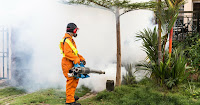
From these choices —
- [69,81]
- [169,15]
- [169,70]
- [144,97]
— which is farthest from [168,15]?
[69,81]

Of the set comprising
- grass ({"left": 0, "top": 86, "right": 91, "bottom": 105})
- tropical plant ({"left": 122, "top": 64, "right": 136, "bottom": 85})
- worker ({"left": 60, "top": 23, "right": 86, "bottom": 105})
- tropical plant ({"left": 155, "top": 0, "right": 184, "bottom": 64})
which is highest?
tropical plant ({"left": 155, "top": 0, "right": 184, "bottom": 64})

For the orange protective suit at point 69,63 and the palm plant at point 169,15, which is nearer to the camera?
the orange protective suit at point 69,63

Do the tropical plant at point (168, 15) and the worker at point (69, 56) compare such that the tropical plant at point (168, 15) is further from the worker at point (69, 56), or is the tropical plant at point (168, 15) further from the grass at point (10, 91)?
the grass at point (10, 91)

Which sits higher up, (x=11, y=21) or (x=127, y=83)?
(x=11, y=21)

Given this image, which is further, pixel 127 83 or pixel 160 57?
pixel 127 83

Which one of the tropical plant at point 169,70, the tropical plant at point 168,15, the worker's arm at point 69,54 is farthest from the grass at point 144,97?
the worker's arm at point 69,54

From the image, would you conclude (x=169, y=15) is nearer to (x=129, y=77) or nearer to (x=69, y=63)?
(x=129, y=77)

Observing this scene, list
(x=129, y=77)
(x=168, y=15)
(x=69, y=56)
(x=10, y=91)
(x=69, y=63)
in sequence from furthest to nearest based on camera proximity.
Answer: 1. (x=129, y=77)
2. (x=10, y=91)
3. (x=168, y=15)
4. (x=69, y=63)
5. (x=69, y=56)

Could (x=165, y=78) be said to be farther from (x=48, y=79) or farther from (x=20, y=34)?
(x=20, y=34)

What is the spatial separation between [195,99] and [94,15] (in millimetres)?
4715

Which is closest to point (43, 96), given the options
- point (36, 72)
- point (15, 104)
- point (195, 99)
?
point (15, 104)

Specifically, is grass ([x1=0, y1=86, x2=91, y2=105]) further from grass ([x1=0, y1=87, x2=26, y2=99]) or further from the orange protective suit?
the orange protective suit

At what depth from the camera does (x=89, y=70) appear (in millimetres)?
5164

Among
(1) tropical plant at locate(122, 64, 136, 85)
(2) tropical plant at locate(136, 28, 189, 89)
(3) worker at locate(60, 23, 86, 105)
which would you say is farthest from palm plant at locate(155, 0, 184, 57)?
(3) worker at locate(60, 23, 86, 105)
